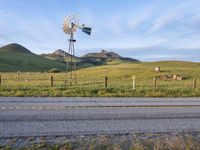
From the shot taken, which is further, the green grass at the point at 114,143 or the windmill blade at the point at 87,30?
the windmill blade at the point at 87,30

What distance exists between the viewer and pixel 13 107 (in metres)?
14.6

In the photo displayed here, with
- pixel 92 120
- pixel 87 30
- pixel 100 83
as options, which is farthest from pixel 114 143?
pixel 100 83

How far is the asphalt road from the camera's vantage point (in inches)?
403

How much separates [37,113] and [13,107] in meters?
1.88

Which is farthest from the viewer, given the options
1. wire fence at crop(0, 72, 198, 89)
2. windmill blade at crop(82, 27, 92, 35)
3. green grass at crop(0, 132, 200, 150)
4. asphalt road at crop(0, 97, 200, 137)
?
windmill blade at crop(82, 27, 92, 35)

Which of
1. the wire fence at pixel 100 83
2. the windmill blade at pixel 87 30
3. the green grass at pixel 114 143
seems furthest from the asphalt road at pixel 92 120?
the windmill blade at pixel 87 30

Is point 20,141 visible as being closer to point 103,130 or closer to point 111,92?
point 103,130

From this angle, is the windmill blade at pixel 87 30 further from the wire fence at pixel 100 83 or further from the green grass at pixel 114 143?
the green grass at pixel 114 143

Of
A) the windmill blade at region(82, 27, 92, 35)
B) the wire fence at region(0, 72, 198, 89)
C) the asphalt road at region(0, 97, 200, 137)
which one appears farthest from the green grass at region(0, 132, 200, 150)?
the windmill blade at region(82, 27, 92, 35)

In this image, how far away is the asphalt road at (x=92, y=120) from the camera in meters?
10.2

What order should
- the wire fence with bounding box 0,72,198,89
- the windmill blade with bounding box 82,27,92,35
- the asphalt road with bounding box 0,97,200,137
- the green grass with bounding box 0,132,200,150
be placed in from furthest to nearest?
1. the windmill blade with bounding box 82,27,92,35
2. the wire fence with bounding box 0,72,198,89
3. the asphalt road with bounding box 0,97,200,137
4. the green grass with bounding box 0,132,200,150

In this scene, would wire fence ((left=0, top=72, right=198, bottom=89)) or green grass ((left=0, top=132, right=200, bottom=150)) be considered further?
wire fence ((left=0, top=72, right=198, bottom=89))

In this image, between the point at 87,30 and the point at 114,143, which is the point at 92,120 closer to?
the point at 114,143

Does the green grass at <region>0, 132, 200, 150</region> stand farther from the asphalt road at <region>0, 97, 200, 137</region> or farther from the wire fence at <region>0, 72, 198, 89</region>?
the wire fence at <region>0, 72, 198, 89</region>
